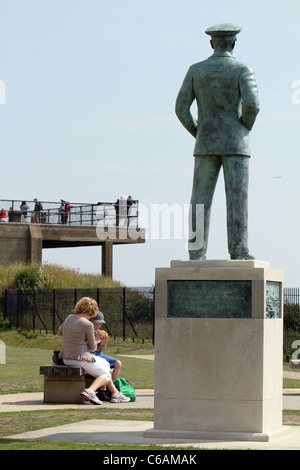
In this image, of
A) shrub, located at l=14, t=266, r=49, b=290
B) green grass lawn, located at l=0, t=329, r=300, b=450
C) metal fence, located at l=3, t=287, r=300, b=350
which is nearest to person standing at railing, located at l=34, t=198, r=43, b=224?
shrub, located at l=14, t=266, r=49, b=290

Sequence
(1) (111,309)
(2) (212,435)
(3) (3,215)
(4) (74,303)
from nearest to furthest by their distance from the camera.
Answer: (2) (212,435) < (1) (111,309) < (4) (74,303) < (3) (3,215)

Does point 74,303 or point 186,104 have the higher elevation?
point 186,104

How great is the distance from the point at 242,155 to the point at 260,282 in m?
1.53

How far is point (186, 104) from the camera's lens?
11.2 m

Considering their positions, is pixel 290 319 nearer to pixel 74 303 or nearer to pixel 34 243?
pixel 74 303

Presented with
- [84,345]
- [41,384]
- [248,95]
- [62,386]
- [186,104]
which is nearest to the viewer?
[248,95]

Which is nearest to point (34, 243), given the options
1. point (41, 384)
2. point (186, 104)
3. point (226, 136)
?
point (41, 384)

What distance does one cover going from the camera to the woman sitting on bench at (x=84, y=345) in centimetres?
1369

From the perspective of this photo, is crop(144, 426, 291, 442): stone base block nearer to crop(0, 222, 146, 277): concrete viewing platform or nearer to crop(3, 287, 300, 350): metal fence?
crop(3, 287, 300, 350): metal fence

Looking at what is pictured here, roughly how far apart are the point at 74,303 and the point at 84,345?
22551 mm

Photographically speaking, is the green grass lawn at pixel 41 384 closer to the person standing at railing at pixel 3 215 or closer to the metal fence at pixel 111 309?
the metal fence at pixel 111 309

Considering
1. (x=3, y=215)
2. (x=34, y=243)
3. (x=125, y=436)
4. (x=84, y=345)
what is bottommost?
(x=125, y=436)

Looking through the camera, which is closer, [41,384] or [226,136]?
[226,136]
